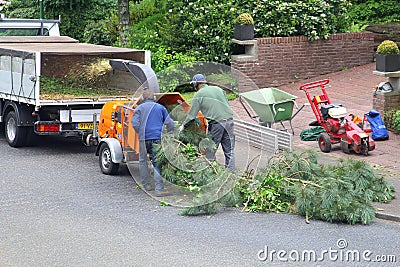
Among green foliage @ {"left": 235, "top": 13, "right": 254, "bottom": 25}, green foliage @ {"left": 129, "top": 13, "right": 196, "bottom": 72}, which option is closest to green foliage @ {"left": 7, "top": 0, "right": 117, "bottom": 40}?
green foliage @ {"left": 129, "top": 13, "right": 196, "bottom": 72}

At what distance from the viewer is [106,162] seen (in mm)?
12867

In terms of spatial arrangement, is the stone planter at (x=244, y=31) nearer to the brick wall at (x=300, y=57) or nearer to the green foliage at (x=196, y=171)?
the brick wall at (x=300, y=57)

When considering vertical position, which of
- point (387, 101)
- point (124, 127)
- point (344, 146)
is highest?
point (387, 101)

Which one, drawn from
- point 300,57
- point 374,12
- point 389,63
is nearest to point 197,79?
point 389,63

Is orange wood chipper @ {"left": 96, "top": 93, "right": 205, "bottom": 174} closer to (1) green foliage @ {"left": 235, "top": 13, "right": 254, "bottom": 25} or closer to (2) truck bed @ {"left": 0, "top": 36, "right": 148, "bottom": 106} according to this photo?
(2) truck bed @ {"left": 0, "top": 36, "right": 148, "bottom": 106}

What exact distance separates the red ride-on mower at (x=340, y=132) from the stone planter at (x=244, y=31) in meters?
5.85

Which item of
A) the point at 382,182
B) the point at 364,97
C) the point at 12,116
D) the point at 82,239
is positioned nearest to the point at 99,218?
the point at 82,239

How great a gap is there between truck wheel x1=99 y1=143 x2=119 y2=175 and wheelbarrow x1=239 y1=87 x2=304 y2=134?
Answer: 8.54ft

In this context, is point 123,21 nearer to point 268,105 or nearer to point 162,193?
point 268,105

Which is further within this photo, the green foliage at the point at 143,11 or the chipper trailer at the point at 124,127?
the green foliage at the point at 143,11

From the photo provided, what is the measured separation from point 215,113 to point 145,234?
286 centimetres

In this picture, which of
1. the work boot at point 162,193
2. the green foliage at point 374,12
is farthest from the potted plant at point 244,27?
the work boot at point 162,193

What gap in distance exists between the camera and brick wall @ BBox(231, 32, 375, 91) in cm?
2020

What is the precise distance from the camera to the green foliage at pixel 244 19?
1958 cm
